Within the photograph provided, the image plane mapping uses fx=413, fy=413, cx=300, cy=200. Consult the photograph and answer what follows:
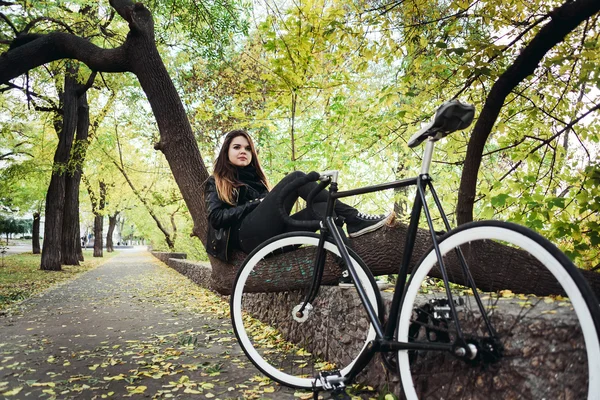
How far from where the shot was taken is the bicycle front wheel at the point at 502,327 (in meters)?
1.35

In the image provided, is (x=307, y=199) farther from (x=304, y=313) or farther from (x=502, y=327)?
(x=502, y=327)

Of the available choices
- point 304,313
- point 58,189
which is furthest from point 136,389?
point 58,189

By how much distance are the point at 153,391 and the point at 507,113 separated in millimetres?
4410

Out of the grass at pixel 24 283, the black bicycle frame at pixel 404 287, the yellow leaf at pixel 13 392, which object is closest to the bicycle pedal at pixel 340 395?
the black bicycle frame at pixel 404 287

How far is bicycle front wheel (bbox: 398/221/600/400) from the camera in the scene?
4.42 feet

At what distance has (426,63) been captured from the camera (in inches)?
178

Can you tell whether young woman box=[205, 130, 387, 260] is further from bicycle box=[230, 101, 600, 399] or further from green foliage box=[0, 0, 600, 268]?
green foliage box=[0, 0, 600, 268]

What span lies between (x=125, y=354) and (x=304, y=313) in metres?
1.95

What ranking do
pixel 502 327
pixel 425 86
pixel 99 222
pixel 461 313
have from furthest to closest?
pixel 99 222, pixel 425 86, pixel 461 313, pixel 502 327

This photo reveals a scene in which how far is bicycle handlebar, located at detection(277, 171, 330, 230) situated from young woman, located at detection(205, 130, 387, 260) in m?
0.05

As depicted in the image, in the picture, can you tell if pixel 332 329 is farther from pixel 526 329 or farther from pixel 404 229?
pixel 526 329

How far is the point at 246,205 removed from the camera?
10.7 ft

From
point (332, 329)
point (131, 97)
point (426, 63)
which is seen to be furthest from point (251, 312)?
point (131, 97)

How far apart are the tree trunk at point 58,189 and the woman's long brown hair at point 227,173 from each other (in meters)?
11.1
